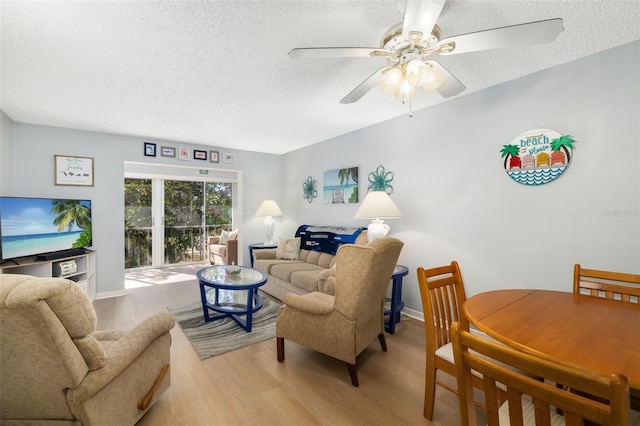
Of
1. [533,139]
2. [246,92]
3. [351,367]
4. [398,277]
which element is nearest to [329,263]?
[398,277]

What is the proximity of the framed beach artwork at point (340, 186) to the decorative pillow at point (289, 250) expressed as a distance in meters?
0.87

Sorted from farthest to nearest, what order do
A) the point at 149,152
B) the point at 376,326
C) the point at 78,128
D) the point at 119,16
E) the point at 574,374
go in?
1. the point at 149,152
2. the point at 78,128
3. the point at 376,326
4. the point at 119,16
5. the point at 574,374

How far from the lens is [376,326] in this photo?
7.58ft

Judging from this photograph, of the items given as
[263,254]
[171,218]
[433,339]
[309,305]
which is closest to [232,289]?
[309,305]

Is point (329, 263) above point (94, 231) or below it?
below

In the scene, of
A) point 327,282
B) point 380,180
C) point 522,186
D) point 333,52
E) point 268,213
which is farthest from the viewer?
point 268,213

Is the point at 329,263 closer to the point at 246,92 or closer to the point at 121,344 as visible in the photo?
the point at 246,92

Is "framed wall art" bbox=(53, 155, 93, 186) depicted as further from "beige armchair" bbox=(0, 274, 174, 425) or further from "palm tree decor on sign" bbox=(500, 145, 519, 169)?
"palm tree decor on sign" bbox=(500, 145, 519, 169)

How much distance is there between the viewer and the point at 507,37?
4.53ft

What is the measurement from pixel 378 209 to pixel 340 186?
1.39 m

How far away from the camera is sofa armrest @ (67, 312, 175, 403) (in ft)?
3.85

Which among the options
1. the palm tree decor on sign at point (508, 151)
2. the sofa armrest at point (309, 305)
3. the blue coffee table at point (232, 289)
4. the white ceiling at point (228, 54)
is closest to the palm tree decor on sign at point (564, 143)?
the palm tree decor on sign at point (508, 151)

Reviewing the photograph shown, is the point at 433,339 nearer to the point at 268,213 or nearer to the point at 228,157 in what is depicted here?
the point at 268,213

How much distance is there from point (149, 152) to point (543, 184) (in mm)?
5128
